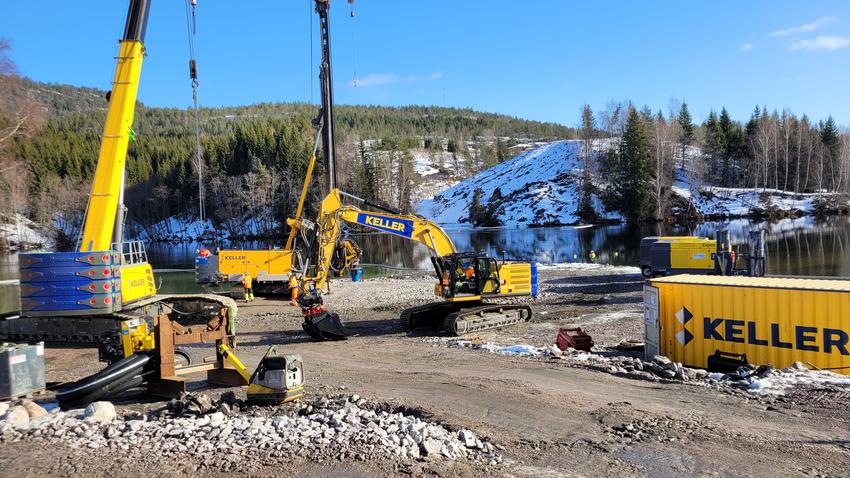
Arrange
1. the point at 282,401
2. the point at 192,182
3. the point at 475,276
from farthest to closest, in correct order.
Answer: the point at 192,182
the point at 475,276
the point at 282,401

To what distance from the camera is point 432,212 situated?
10981cm

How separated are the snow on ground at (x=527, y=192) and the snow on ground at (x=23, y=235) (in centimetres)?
6073

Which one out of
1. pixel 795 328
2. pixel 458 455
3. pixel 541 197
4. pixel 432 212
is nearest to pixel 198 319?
pixel 458 455

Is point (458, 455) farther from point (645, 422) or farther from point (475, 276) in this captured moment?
point (475, 276)

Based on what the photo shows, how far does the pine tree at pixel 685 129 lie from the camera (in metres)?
94.1

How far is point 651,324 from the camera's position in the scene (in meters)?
13.0

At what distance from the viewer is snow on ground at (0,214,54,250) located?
64469 millimetres

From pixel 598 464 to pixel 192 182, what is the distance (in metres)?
112

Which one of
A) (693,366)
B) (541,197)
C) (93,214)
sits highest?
(541,197)

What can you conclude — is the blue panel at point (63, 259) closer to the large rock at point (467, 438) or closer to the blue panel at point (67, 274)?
the blue panel at point (67, 274)

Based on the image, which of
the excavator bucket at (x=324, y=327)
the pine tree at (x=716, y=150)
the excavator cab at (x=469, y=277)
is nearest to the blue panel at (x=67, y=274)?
the excavator bucket at (x=324, y=327)

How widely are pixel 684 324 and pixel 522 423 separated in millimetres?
6407

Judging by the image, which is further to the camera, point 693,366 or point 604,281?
point 604,281

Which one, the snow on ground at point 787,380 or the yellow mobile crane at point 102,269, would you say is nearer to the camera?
the snow on ground at point 787,380
